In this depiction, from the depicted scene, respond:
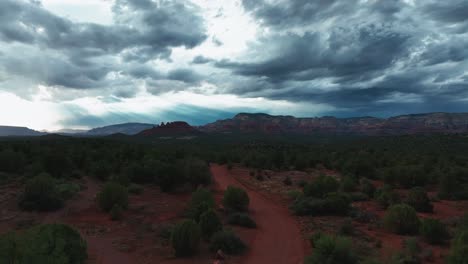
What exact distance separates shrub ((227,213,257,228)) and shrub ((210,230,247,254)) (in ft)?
10.9

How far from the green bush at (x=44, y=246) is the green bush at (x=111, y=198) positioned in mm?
8004

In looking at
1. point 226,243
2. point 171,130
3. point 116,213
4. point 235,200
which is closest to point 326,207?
point 235,200

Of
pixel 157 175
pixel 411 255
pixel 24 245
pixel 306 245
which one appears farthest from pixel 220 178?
pixel 24 245

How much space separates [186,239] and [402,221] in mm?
10522

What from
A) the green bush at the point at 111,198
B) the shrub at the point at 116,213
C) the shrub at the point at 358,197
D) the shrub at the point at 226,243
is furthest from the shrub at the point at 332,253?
the shrub at the point at 358,197

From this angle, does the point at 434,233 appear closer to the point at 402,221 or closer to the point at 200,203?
the point at 402,221

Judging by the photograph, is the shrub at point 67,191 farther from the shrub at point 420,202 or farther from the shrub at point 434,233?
the shrub at point 420,202

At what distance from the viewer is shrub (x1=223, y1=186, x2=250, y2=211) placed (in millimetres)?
18375

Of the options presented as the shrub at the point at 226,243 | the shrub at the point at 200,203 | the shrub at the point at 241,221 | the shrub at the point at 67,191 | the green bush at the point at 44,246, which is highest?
the green bush at the point at 44,246

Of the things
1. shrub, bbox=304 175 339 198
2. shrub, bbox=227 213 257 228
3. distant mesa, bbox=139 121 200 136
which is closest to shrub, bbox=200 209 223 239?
shrub, bbox=227 213 257 228

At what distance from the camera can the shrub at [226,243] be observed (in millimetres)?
11641

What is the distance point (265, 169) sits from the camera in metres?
40.8

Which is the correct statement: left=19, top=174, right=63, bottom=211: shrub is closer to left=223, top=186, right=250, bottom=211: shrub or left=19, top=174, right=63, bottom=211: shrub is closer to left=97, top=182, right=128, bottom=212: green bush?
left=97, top=182, right=128, bottom=212: green bush

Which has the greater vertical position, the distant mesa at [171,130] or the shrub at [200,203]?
the distant mesa at [171,130]
